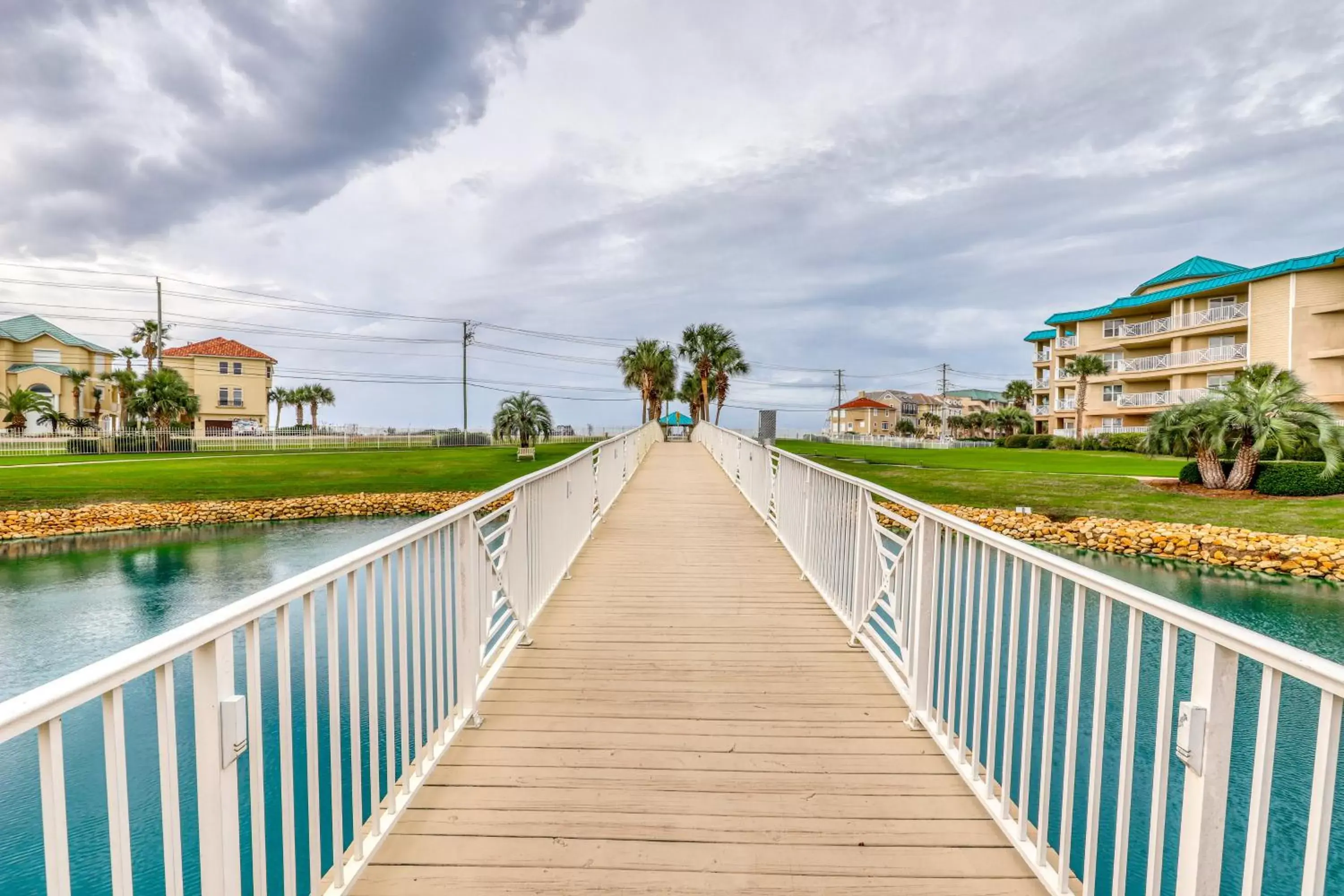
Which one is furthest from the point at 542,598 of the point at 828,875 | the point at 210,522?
the point at 210,522

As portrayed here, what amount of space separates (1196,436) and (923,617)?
717 inches

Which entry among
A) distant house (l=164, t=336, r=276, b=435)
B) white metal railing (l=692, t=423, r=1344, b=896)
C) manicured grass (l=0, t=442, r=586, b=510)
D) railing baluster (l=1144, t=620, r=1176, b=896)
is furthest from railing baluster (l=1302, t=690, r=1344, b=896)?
distant house (l=164, t=336, r=276, b=435)

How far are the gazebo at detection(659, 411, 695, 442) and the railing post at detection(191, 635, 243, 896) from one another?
40.7m

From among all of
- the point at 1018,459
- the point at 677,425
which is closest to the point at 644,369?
the point at 677,425

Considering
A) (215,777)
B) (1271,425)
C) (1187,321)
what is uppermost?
(1187,321)

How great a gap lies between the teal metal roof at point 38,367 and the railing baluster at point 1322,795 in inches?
2401

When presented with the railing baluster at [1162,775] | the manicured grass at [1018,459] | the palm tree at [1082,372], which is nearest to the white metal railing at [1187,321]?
the palm tree at [1082,372]

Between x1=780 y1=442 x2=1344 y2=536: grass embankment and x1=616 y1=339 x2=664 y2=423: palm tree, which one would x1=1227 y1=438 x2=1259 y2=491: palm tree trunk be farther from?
x1=616 y1=339 x2=664 y2=423: palm tree

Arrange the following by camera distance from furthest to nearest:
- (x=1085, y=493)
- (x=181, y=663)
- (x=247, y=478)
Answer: (x=247, y=478) → (x=1085, y=493) → (x=181, y=663)

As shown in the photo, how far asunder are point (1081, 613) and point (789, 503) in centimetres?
529

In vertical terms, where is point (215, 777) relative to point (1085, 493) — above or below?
above

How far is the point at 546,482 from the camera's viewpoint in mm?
5305

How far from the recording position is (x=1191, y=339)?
1485 inches

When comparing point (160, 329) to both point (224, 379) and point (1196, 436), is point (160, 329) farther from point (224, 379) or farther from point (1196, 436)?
point (1196, 436)
